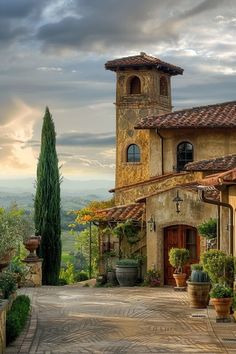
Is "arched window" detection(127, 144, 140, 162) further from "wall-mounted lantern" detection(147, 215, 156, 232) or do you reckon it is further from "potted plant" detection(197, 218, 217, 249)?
"potted plant" detection(197, 218, 217, 249)

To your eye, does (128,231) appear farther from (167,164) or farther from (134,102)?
(134,102)

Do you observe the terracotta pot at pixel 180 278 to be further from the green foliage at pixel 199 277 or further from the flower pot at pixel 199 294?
the green foliage at pixel 199 277

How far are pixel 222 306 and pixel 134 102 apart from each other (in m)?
26.1

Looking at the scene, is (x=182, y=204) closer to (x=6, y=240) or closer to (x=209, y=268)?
(x=209, y=268)

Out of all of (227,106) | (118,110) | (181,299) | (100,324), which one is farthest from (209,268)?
(118,110)

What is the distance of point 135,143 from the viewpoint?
40.9m

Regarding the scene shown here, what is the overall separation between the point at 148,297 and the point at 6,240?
749 cm

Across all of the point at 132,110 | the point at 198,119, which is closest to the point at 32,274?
the point at 198,119

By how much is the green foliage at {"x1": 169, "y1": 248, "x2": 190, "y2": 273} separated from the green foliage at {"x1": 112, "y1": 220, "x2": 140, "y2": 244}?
9.89ft

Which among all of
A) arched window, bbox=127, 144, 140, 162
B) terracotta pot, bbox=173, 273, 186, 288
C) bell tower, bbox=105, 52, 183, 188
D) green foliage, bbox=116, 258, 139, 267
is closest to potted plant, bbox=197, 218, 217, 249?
terracotta pot, bbox=173, 273, 186, 288

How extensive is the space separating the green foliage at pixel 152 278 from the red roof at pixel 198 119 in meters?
7.70

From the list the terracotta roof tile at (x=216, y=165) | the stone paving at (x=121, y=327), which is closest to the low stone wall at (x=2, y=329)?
the stone paving at (x=121, y=327)

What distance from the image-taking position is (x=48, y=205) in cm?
3300

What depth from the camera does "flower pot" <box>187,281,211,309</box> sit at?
1900 cm
